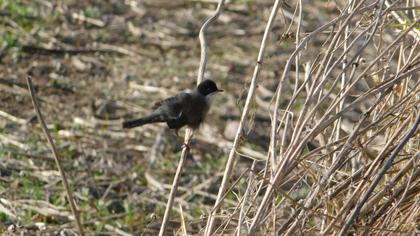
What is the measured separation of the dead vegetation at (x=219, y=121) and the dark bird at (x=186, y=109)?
10.7 inches

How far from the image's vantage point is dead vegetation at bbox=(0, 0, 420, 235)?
357 centimetres

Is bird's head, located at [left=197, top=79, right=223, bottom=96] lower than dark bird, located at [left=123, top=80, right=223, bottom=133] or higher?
higher

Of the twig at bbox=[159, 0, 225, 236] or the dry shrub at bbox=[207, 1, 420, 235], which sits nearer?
the dry shrub at bbox=[207, 1, 420, 235]

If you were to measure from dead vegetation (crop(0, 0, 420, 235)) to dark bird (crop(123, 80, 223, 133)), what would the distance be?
27 cm

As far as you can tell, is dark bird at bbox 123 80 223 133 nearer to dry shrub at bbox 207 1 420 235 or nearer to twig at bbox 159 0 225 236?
twig at bbox 159 0 225 236

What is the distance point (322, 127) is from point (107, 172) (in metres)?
3.34

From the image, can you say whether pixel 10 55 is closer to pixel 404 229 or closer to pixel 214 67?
pixel 214 67

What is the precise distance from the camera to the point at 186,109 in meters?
5.59

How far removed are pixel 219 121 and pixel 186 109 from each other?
2.16 meters

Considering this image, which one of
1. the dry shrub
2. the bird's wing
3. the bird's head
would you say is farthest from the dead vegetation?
the bird's wing

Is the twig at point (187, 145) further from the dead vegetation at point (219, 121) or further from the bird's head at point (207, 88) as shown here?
the bird's head at point (207, 88)

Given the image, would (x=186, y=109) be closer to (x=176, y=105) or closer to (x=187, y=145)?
(x=176, y=105)

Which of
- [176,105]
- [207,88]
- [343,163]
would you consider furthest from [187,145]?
[176,105]

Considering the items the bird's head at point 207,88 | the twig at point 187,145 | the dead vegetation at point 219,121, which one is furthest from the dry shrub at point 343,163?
the bird's head at point 207,88
